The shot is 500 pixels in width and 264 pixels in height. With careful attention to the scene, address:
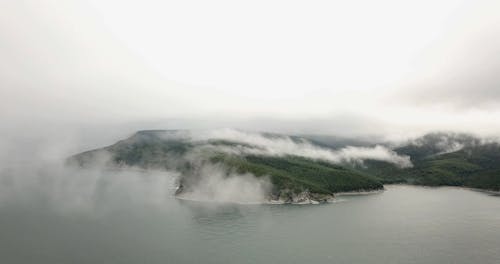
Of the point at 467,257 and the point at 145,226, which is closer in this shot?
the point at 467,257

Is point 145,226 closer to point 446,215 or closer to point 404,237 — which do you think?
A: point 404,237

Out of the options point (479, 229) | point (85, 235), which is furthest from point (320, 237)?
point (85, 235)

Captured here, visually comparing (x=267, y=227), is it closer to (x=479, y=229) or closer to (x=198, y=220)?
(x=198, y=220)

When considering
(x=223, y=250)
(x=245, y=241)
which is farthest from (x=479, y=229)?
(x=223, y=250)

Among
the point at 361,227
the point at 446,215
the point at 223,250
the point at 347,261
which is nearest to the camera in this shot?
the point at 347,261

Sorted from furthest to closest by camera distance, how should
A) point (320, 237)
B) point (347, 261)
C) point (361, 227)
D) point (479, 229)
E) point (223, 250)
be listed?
point (361, 227), point (479, 229), point (320, 237), point (223, 250), point (347, 261)

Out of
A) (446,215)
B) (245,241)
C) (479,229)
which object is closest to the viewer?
(245,241)
